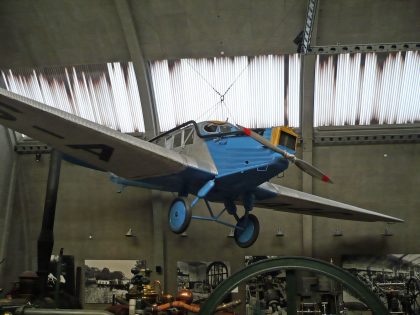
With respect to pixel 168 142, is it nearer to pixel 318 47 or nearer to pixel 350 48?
pixel 318 47

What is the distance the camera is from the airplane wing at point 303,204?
29.7ft

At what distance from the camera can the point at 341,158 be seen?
41.8 feet

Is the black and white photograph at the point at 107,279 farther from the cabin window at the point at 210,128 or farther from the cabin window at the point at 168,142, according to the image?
the cabin window at the point at 210,128

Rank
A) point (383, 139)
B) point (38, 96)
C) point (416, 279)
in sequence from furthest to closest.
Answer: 1. point (38, 96)
2. point (383, 139)
3. point (416, 279)

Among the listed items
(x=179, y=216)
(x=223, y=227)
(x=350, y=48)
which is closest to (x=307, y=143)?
(x=223, y=227)

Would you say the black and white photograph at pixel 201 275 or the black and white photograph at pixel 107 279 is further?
the black and white photograph at pixel 107 279

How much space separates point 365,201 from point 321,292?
9.65 ft

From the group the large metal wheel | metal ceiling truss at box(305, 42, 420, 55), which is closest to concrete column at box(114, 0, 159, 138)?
metal ceiling truss at box(305, 42, 420, 55)

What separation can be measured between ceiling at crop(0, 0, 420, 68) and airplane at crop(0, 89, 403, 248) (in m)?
3.75

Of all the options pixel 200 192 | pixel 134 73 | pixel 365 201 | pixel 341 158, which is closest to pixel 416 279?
pixel 365 201

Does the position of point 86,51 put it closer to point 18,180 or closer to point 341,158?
point 18,180

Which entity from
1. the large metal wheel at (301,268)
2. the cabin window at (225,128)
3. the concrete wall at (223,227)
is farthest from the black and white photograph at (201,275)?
the large metal wheel at (301,268)

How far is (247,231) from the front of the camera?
8.83 meters

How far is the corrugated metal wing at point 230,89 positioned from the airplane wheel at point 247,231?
4.37m
